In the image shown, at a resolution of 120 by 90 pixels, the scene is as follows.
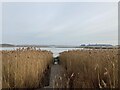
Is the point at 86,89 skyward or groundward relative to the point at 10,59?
groundward

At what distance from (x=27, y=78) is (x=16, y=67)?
35cm

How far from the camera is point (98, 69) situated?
539 cm

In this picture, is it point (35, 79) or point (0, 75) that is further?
point (35, 79)

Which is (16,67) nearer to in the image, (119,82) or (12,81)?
(12,81)

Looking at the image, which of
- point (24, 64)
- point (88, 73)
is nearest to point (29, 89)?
point (24, 64)

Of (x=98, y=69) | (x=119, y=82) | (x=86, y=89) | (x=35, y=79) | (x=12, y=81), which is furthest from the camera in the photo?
(x=35, y=79)

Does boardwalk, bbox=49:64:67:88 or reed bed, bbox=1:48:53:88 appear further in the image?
reed bed, bbox=1:48:53:88

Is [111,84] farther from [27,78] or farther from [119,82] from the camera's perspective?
[27,78]

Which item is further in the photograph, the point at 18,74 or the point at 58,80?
the point at 18,74

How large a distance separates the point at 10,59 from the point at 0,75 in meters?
0.82

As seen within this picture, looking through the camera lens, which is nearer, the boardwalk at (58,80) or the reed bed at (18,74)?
the boardwalk at (58,80)

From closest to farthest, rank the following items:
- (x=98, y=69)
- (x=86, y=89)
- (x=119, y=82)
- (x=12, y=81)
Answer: (x=119, y=82)
(x=86, y=89)
(x=98, y=69)
(x=12, y=81)

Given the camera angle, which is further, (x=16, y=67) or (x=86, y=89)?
(x=16, y=67)

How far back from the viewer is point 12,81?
19.4 feet
